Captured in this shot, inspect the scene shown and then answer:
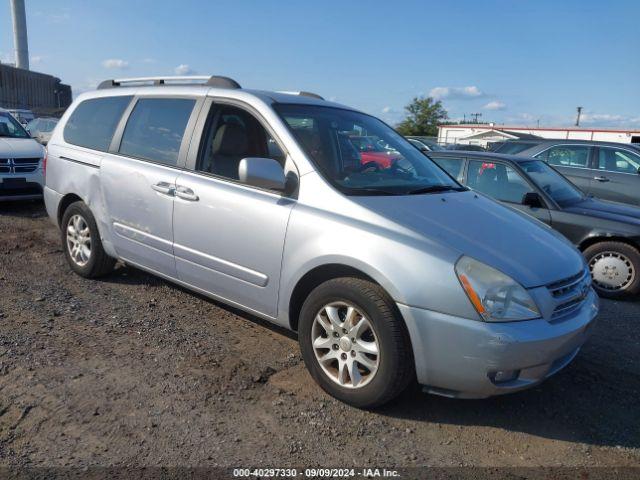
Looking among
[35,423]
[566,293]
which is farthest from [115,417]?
Answer: [566,293]

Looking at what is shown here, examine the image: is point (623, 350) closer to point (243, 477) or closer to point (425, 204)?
point (425, 204)

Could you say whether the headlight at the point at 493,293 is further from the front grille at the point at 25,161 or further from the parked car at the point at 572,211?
the front grille at the point at 25,161

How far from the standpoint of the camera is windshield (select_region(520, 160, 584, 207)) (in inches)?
247

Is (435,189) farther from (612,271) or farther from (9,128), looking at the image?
(9,128)

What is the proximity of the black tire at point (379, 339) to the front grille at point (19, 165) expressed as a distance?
7311 millimetres

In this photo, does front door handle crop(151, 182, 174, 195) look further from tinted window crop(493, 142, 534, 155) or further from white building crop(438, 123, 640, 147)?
white building crop(438, 123, 640, 147)

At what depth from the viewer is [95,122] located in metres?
5.15

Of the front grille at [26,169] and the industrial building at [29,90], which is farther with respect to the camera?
the industrial building at [29,90]

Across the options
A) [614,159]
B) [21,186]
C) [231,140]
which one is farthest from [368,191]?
[614,159]

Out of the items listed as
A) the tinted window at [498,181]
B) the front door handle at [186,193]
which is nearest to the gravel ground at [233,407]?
the front door handle at [186,193]

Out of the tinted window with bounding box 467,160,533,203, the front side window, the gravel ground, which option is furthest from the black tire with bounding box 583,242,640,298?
the front side window

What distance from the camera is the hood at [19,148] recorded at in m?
8.52

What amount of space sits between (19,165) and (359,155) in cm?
689

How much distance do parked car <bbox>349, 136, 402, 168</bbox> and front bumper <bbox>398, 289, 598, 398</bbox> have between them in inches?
58.6
